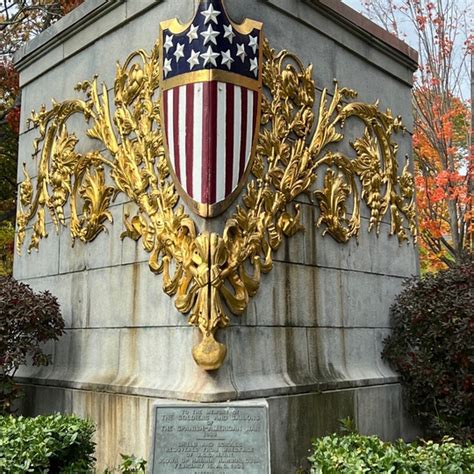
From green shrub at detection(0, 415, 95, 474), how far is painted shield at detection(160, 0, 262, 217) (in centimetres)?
230

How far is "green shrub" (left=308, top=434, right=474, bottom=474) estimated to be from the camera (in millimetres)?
5004

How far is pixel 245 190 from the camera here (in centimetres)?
680

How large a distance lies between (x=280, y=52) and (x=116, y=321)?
3.46 metres

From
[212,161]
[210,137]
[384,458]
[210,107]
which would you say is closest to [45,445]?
[384,458]

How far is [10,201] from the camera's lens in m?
18.8

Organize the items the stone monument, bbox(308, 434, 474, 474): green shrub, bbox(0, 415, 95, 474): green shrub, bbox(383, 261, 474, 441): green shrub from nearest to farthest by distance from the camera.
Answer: bbox(308, 434, 474, 474): green shrub
bbox(0, 415, 95, 474): green shrub
the stone monument
bbox(383, 261, 474, 441): green shrub

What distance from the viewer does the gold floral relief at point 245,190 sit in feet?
21.2

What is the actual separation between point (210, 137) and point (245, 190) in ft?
2.20

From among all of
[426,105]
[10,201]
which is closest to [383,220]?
[426,105]

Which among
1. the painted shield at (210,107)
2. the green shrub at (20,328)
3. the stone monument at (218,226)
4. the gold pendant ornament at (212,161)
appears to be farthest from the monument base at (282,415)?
the painted shield at (210,107)

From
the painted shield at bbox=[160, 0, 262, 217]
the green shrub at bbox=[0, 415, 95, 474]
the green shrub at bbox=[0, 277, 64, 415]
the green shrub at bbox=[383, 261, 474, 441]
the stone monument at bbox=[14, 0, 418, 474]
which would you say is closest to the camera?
the green shrub at bbox=[0, 415, 95, 474]

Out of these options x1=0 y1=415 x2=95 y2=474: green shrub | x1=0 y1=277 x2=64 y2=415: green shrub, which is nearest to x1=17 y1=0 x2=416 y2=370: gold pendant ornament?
x1=0 y1=277 x2=64 y2=415: green shrub

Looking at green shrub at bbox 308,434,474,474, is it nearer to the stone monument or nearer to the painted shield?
the stone monument

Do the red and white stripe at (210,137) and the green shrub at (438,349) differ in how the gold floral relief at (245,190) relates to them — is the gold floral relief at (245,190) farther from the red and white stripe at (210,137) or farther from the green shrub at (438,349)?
the green shrub at (438,349)
